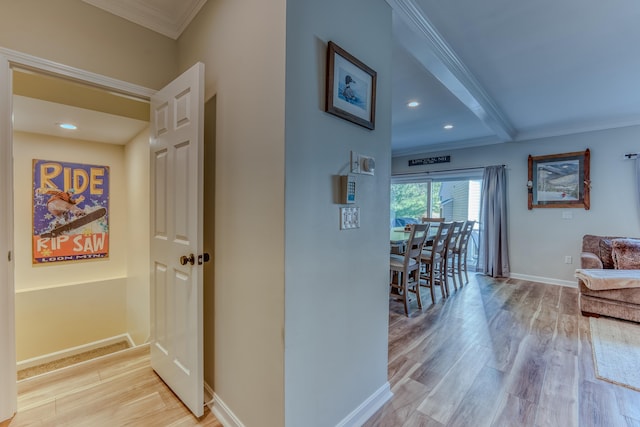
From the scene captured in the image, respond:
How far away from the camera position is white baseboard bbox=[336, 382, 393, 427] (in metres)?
1.47

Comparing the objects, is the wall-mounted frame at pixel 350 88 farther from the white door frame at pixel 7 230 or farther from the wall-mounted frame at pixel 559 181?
the wall-mounted frame at pixel 559 181

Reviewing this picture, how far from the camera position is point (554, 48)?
2.25 metres

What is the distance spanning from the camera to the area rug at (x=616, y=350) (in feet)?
6.40

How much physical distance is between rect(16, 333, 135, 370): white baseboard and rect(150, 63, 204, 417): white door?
7.60 ft

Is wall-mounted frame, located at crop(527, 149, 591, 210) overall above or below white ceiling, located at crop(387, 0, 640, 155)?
below

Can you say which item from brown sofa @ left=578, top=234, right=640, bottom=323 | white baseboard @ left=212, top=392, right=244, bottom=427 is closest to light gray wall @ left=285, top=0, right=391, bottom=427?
white baseboard @ left=212, top=392, right=244, bottom=427

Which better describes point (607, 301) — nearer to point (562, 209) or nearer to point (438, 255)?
point (438, 255)

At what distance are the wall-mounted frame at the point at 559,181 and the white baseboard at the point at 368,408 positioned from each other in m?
4.47

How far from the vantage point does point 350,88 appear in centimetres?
141

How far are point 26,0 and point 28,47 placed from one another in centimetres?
26

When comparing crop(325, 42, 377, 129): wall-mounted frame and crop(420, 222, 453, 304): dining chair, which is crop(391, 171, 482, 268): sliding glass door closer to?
crop(420, 222, 453, 304): dining chair

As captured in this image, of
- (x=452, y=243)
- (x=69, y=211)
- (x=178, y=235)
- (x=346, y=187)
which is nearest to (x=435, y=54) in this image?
(x=346, y=187)

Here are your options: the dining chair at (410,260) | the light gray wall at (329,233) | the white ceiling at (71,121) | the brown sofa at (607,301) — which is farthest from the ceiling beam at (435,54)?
the white ceiling at (71,121)

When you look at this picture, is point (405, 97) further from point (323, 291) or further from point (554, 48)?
point (323, 291)
